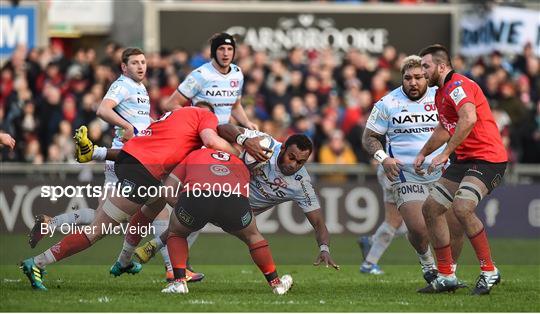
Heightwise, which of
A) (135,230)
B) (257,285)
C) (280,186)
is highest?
(280,186)

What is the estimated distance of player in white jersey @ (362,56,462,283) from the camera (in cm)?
1512

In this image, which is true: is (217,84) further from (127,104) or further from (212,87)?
(127,104)

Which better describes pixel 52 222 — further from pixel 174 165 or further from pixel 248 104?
pixel 248 104

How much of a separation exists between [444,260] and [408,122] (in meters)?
1.80

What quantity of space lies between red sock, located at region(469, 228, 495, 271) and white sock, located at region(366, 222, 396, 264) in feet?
9.78

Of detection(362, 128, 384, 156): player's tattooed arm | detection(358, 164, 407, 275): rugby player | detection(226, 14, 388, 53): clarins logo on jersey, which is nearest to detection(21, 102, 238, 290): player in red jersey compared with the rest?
detection(362, 128, 384, 156): player's tattooed arm

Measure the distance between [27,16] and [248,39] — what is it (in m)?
4.36

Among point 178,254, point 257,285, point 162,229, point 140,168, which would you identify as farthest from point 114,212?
point 257,285

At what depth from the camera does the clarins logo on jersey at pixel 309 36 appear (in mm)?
28031

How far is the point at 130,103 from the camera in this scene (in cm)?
1614

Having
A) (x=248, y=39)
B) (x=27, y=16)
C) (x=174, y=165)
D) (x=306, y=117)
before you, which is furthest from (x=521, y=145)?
(x=174, y=165)

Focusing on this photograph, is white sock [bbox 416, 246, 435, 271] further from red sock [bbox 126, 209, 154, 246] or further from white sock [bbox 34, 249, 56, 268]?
white sock [bbox 34, 249, 56, 268]

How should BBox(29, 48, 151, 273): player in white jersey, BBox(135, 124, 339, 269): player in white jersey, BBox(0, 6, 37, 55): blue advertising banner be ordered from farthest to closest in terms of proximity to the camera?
BBox(0, 6, 37, 55): blue advertising banner < BBox(29, 48, 151, 273): player in white jersey < BBox(135, 124, 339, 269): player in white jersey

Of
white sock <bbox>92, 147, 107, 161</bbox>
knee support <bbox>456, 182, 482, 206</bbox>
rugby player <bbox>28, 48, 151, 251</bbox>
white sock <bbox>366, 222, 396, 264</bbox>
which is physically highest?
rugby player <bbox>28, 48, 151, 251</bbox>
